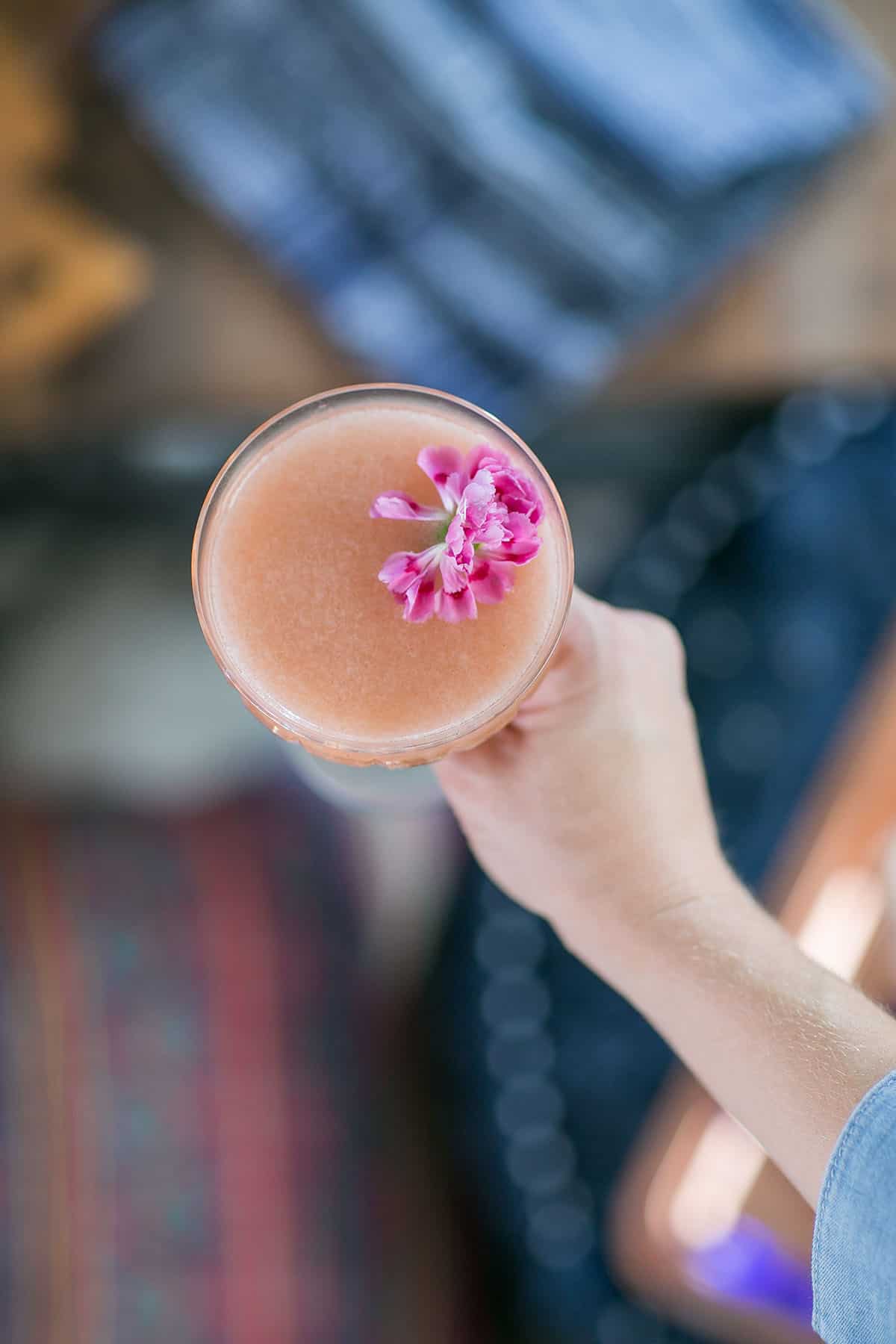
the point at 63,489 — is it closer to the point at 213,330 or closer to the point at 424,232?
the point at 213,330

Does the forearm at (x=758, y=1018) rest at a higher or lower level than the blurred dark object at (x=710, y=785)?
higher

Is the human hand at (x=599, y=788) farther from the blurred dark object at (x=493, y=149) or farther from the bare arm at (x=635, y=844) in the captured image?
the blurred dark object at (x=493, y=149)

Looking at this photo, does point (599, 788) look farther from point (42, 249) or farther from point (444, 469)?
point (42, 249)

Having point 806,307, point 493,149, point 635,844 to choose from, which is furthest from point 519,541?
point 806,307

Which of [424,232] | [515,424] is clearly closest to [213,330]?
[424,232]

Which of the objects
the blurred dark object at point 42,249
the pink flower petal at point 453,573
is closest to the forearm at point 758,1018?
the pink flower petal at point 453,573

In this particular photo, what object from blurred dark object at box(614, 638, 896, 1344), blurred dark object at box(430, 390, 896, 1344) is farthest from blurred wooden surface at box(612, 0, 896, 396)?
blurred dark object at box(614, 638, 896, 1344)

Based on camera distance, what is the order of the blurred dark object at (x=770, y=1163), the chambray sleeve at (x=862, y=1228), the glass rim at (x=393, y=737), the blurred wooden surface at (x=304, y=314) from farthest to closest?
the blurred wooden surface at (x=304, y=314)
the blurred dark object at (x=770, y=1163)
the glass rim at (x=393, y=737)
the chambray sleeve at (x=862, y=1228)
